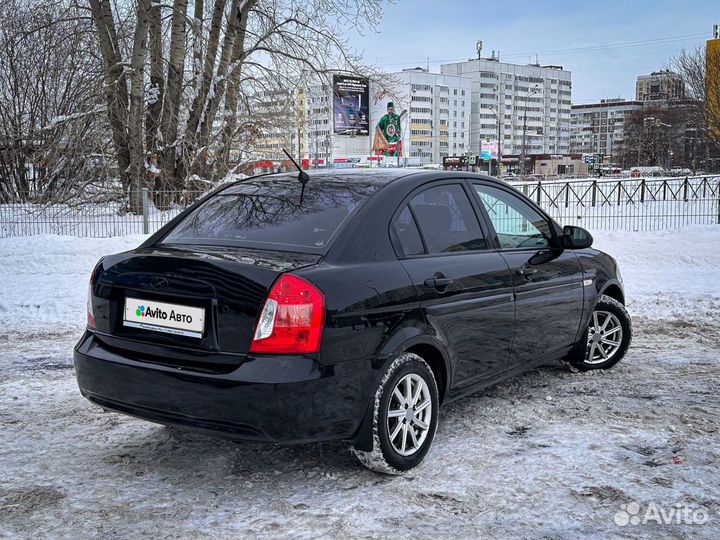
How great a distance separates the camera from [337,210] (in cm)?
410

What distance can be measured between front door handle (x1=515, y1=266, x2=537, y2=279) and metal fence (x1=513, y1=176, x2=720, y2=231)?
14.2 metres

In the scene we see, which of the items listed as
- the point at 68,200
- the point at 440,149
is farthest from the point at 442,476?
the point at 440,149

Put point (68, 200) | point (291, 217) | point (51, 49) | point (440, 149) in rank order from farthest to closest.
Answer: point (440, 149)
point (51, 49)
point (68, 200)
point (291, 217)

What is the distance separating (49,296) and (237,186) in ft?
19.4

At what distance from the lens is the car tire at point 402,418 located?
3.70m

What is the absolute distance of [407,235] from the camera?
417cm

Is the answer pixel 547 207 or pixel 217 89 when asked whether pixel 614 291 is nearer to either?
pixel 547 207

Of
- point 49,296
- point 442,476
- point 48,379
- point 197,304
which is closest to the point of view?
point 197,304

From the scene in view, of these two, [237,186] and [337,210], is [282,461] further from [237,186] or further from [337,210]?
[237,186]

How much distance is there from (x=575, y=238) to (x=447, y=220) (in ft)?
4.60

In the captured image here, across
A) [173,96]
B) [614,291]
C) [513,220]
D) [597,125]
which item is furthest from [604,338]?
[597,125]

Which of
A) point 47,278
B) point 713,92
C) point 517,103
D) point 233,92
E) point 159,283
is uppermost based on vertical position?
point 517,103

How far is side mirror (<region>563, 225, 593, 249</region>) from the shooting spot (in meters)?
5.39

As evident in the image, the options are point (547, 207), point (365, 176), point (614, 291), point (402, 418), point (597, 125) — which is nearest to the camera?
point (402, 418)
